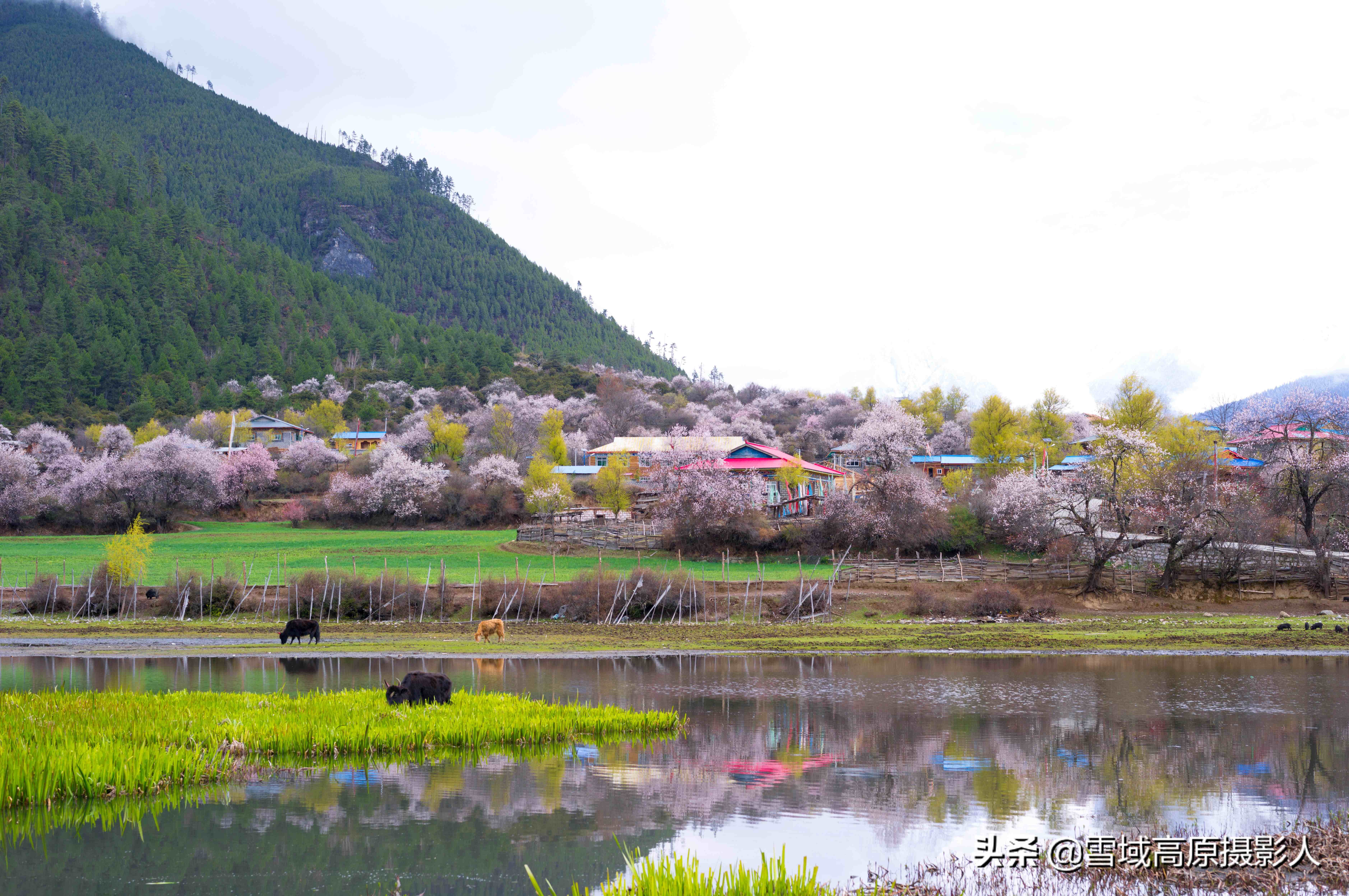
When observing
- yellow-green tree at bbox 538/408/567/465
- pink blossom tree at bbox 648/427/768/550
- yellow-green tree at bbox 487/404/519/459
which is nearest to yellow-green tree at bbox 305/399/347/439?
yellow-green tree at bbox 487/404/519/459

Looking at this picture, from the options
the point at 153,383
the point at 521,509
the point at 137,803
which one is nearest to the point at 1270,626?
the point at 137,803

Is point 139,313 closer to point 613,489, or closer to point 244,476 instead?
point 244,476

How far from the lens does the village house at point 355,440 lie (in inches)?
4911

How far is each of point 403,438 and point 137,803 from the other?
10191 cm

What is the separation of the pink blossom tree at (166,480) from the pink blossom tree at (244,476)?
156 centimetres

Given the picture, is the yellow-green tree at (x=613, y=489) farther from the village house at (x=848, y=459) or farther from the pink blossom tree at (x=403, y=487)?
the village house at (x=848, y=459)

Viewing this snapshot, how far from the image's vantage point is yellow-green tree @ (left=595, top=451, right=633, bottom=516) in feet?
260

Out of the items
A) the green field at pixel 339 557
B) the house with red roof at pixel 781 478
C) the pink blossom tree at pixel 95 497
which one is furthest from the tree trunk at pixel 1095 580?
the pink blossom tree at pixel 95 497

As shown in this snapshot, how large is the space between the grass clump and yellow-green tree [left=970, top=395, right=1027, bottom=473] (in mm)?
88554

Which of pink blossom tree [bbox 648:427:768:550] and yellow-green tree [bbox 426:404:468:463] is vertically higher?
yellow-green tree [bbox 426:404:468:463]

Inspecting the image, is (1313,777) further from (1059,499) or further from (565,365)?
(565,365)

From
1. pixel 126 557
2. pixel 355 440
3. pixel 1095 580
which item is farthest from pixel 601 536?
pixel 355 440

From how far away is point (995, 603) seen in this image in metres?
43.4

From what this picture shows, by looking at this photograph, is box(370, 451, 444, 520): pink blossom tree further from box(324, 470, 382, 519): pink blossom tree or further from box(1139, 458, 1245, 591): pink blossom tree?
box(1139, 458, 1245, 591): pink blossom tree
